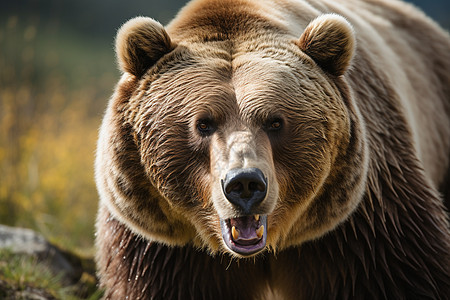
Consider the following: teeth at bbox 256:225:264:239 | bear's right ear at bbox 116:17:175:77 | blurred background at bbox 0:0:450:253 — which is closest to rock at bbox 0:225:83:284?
blurred background at bbox 0:0:450:253

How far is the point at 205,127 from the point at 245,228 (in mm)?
651

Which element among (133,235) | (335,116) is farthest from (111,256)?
(335,116)

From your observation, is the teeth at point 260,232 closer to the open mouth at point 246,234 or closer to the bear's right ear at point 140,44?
the open mouth at point 246,234

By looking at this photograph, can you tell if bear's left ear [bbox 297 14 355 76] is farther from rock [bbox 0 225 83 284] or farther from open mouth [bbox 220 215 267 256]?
rock [bbox 0 225 83 284]

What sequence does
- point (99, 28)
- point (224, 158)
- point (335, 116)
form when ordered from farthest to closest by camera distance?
1. point (99, 28)
2. point (335, 116)
3. point (224, 158)

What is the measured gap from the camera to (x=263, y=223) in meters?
3.62

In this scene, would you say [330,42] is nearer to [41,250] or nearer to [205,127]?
[205,127]

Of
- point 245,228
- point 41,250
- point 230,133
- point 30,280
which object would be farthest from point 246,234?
point 41,250

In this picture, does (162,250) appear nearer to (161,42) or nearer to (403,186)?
(161,42)

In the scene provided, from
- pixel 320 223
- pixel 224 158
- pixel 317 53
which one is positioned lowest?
pixel 320 223

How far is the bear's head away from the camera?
365 centimetres

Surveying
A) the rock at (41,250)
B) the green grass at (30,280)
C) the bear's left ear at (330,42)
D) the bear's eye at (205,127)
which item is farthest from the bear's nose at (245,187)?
the rock at (41,250)

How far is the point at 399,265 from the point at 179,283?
5.02 ft

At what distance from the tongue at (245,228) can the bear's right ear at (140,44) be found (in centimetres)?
122
